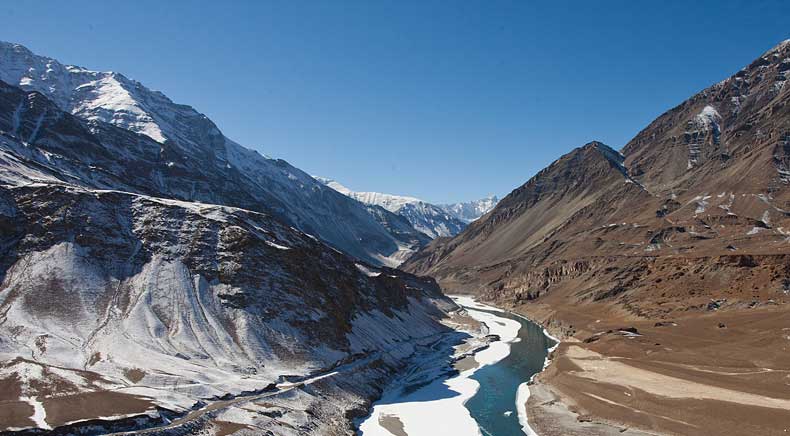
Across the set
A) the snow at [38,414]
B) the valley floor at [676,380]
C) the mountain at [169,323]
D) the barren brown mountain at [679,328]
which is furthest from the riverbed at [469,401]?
the snow at [38,414]

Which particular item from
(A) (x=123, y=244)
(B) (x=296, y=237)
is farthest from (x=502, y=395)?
(A) (x=123, y=244)

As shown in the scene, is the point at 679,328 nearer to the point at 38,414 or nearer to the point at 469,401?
the point at 469,401

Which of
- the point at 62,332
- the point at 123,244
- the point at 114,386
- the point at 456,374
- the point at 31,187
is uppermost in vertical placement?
the point at 31,187

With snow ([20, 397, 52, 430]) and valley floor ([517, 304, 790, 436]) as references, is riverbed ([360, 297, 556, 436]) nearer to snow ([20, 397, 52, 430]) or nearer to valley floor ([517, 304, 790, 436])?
valley floor ([517, 304, 790, 436])

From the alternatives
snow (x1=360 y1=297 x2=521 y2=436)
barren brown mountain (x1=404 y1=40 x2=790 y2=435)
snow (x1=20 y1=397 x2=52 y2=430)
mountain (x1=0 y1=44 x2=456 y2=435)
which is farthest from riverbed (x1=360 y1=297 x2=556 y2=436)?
snow (x1=20 y1=397 x2=52 y2=430)

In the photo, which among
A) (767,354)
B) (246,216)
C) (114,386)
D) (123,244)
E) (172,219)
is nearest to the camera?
(114,386)

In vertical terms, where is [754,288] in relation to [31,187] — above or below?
below

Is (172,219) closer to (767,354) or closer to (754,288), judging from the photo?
(767,354)
